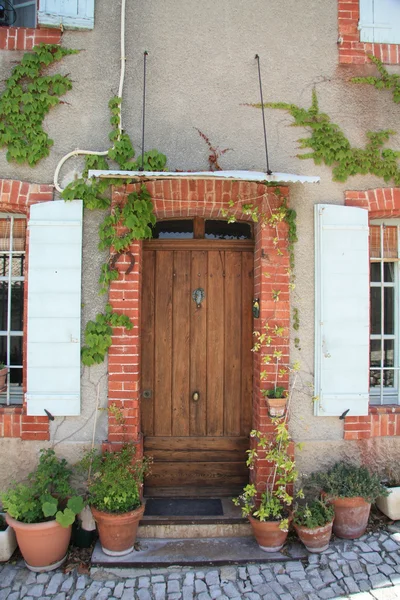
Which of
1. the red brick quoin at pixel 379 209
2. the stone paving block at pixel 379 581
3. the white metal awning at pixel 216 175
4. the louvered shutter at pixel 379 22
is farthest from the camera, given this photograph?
the louvered shutter at pixel 379 22

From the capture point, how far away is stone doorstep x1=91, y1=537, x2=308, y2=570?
3455mm

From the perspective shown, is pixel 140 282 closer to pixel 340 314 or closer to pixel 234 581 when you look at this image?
pixel 340 314

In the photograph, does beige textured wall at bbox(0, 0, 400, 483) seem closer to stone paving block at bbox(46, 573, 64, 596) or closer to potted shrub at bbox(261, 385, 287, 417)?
potted shrub at bbox(261, 385, 287, 417)

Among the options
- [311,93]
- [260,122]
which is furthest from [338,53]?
[260,122]

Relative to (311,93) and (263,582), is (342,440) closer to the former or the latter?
(263,582)

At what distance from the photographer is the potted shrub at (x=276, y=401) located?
3.77 meters

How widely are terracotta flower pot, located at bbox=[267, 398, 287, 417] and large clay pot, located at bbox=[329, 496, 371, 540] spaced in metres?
0.84

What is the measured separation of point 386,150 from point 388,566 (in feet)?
11.6

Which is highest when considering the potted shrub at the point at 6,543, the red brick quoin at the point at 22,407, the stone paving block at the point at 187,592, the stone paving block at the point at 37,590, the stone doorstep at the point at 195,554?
the red brick quoin at the point at 22,407

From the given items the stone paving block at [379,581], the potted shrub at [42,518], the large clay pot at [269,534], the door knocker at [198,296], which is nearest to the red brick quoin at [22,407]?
the potted shrub at [42,518]

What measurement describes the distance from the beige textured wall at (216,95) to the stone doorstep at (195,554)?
0.81 metres

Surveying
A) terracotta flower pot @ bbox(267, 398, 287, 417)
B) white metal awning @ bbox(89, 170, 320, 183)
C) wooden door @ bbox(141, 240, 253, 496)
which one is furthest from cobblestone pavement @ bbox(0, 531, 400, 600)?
white metal awning @ bbox(89, 170, 320, 183)

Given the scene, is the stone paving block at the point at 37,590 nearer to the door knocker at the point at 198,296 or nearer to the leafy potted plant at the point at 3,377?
the leafy potted plant at the point at 3,377

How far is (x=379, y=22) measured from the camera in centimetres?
423
